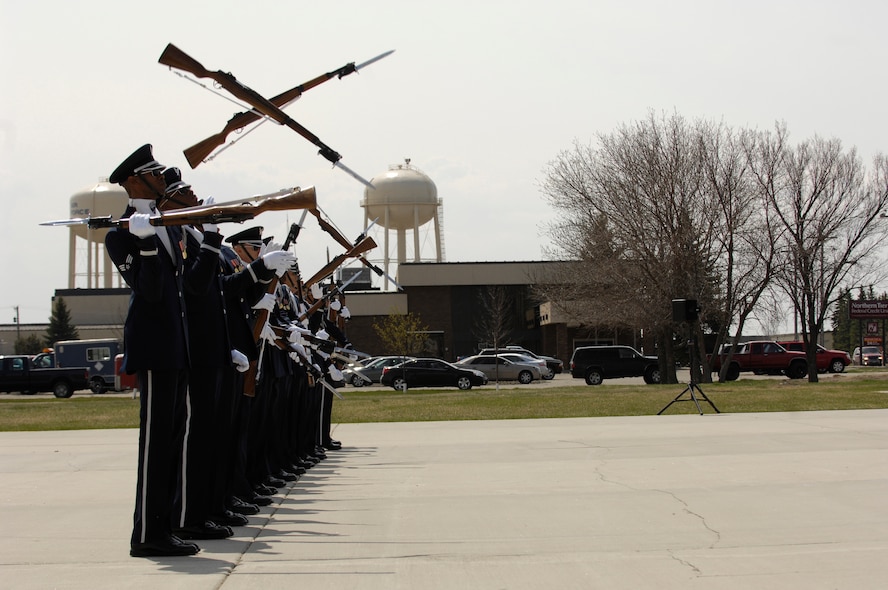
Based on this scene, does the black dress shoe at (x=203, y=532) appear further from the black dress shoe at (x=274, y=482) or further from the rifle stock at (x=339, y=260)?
the rifle stock at (x=339, y=260)

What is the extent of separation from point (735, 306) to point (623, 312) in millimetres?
4280

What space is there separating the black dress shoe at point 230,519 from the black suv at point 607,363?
3472cm

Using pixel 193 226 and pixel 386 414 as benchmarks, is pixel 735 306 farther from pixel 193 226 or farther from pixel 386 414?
pixel 193 226

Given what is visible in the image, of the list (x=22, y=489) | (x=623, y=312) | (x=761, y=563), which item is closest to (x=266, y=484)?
(x=22, y=489)

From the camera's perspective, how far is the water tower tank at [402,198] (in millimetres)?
69625

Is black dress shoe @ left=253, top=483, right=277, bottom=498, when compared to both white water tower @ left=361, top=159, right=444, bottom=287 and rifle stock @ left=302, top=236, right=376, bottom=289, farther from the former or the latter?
white water tower @ left=361, top=159, right=444, bottom=287

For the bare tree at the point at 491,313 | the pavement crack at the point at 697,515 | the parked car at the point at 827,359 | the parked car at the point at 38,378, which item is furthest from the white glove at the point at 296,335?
the bare tree at the point at 491,313

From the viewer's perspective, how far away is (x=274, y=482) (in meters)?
9.16

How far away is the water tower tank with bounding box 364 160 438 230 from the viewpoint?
228ft

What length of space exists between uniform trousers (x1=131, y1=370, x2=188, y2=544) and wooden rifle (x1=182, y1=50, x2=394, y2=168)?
5129 mm

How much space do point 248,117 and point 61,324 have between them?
6468 cm

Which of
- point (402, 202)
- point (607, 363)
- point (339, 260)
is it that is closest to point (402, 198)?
point (402, 202)

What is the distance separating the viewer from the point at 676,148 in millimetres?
37531

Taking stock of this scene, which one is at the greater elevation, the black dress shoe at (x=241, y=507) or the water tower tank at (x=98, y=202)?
the water tower tank at (x=98, y=202)
